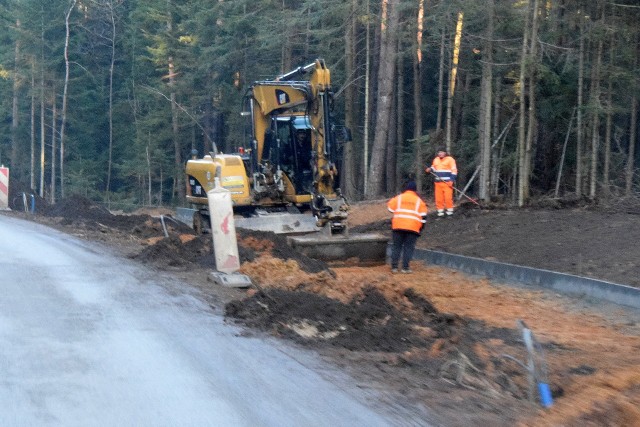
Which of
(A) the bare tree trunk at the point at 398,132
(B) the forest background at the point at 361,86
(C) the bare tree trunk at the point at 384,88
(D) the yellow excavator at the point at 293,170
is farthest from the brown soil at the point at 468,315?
(A) the bare tree trunk at the point at 398,132

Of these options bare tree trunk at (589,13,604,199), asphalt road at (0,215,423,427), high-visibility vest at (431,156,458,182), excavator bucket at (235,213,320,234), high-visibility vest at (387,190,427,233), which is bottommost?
asphalt road at (0,215,423,427)

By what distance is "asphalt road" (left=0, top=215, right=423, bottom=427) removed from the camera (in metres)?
6.84

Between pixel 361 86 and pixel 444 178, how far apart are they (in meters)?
22.0

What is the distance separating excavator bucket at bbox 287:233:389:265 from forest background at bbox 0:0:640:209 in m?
7.39

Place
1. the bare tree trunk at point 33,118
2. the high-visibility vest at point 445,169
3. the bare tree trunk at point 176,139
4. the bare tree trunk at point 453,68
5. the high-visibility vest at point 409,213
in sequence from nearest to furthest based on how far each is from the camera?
the high-visibility vest at point 409,213, the high-visibility vest at point 445,169, the bare tree trunk at point 453,68, the bare tree trunk at point 176,139, the bare tree trunk at point 33,118

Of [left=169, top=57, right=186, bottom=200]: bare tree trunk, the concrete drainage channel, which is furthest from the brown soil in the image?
[left=169, top=57, right=186, bottom=200]: bare tree trunk

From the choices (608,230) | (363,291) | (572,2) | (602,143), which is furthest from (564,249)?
(602,143)

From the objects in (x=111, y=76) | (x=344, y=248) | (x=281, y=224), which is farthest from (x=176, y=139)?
(x=344, y=248)

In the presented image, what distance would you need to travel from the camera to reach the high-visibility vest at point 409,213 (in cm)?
1745

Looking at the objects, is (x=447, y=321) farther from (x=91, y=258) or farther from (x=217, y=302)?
(x=91, y=258)

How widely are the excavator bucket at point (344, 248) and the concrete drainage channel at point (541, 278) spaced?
1.30m

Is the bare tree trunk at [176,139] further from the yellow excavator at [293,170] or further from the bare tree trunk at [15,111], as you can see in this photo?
the yellow excavator at [293,170]

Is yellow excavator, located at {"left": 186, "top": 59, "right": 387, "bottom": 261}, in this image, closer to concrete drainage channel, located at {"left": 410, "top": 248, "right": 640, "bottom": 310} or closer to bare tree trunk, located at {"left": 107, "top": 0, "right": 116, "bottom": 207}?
concrete drainage channel, located at {"left": 410, "top": 248, "right": 640, "bottom": 310}

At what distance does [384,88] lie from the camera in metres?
31.5
